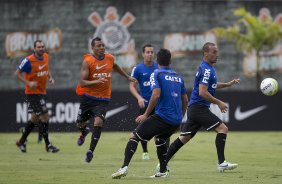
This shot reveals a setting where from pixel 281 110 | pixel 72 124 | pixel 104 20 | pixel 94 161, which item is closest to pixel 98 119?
pixel 94 161

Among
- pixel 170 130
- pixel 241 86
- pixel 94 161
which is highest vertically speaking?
pixel 170 130

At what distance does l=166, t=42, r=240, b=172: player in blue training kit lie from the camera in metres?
14.7

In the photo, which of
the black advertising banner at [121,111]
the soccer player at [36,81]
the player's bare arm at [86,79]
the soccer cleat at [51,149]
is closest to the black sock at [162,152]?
the player's bare arm at [86,79]

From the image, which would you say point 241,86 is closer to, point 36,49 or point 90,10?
point 90,10

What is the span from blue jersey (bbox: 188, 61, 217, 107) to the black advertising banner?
13083 mm

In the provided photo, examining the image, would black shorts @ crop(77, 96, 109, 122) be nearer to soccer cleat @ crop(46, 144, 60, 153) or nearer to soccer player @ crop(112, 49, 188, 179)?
soccer cleat @ crop(46, 144, 60, 153)

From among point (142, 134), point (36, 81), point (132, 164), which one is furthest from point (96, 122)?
point (36, 81)

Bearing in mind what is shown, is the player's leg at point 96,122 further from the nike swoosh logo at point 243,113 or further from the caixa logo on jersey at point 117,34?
the caixa logo on jersey at point 117,34

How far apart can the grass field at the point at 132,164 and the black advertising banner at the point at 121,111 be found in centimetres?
387

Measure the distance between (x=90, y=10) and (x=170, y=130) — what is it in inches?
1069

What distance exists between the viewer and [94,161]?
17.4 meters

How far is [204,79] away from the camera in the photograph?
14688 millimetres

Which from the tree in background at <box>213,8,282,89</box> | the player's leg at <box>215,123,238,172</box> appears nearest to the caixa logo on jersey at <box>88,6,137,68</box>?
the tree in background at <box>213,8,282,89</box>

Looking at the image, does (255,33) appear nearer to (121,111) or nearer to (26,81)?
(121,111)
